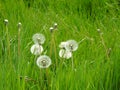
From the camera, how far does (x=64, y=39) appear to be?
7.80ft

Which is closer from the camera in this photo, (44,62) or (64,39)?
(44,62)

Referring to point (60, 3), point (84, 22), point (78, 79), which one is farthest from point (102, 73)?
point (60, 3)

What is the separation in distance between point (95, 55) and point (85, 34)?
428 mm

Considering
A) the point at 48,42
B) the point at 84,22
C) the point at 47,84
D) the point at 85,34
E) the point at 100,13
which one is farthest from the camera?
the point at 100,13

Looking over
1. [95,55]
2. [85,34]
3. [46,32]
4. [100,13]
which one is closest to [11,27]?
[46,32]

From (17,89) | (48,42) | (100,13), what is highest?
(100,13)

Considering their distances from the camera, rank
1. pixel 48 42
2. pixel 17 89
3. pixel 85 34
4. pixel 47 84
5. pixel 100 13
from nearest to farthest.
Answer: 1. pixel 17 89
2. pixel 47 84
3. pixel 48 42
4. pixel 85 34
5. pixel 100 13

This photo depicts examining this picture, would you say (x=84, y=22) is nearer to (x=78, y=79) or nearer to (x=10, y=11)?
(x=10, y=11)

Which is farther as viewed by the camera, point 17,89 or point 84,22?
point 84,22

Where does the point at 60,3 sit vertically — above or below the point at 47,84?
above

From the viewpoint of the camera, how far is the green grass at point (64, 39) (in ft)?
5.25

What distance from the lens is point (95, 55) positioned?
2092mm

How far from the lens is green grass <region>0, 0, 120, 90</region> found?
1.60m

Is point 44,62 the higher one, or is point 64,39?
point 64,39
